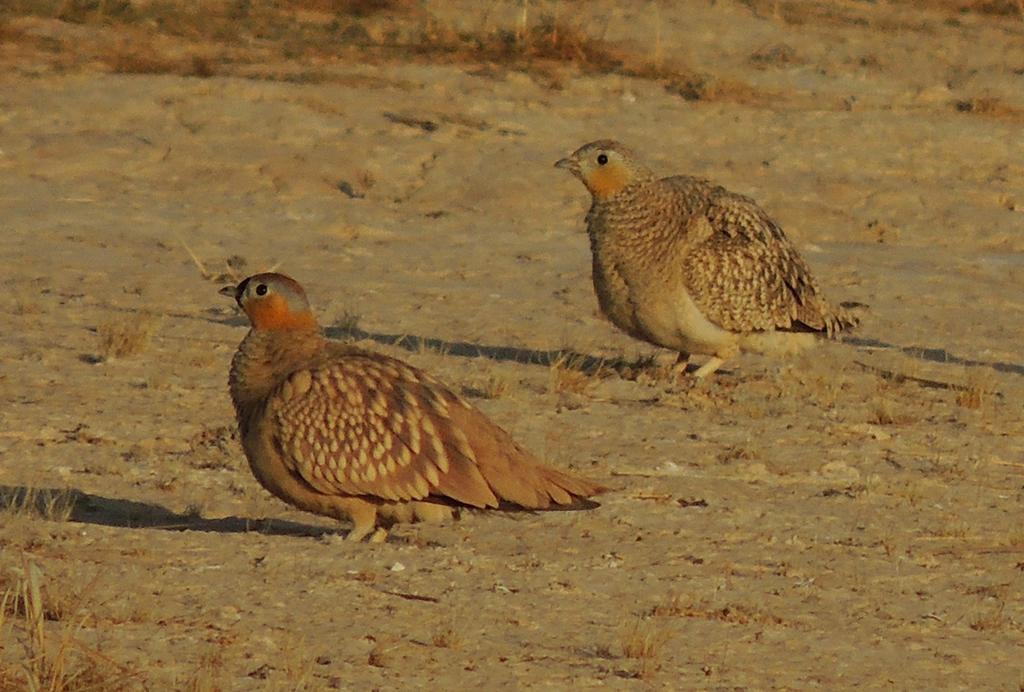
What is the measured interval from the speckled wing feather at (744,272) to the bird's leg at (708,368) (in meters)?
0.26

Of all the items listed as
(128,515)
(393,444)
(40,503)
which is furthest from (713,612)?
(40,503)

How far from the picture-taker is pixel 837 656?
622 cm

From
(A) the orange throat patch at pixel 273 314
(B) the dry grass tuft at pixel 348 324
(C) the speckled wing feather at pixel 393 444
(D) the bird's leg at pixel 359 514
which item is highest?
(A) the orange throat patch at pixel 273 314

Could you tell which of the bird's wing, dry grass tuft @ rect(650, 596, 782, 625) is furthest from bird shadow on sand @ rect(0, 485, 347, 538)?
dry grass tuft @ rect(650, 596, 782, 625)

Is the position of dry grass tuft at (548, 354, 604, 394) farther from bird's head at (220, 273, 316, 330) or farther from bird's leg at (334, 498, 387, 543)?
bird's leg at (334, 498, 387, 543)

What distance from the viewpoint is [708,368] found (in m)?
10.2

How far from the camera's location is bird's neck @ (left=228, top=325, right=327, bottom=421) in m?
7.04

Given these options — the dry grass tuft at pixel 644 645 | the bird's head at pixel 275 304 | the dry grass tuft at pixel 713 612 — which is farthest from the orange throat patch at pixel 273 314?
the dry grass tuft at pixel 644 645

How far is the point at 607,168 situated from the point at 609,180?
0.19ft

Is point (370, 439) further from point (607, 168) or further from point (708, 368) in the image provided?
point (708, 368)

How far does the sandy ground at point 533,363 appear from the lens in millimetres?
6145

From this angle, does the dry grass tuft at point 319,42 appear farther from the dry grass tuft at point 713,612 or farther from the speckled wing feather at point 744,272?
the dry grass tuft at point 713,612

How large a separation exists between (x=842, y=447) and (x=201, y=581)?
143 inches

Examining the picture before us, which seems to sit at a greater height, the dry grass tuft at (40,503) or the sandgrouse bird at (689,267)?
the sandgrouse bird at (689,267)
